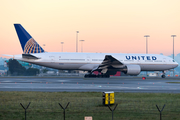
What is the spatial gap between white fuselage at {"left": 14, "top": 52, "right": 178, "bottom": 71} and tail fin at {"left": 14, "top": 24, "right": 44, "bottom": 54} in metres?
1.77

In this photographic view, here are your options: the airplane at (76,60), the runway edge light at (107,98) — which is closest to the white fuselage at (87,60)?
the airplane at (76,60)

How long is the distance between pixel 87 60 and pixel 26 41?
454 inches

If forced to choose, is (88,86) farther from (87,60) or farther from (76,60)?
(87,60)

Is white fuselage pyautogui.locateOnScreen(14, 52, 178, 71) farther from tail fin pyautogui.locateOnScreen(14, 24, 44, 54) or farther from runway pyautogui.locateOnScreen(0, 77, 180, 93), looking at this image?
runway pyautogui.locateOnScreen(0, 77, 180, 93)

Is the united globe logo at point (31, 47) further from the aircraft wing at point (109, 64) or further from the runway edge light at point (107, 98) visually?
the runway edge light at point (107, 98)

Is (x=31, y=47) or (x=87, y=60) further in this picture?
(x=87, y=60)

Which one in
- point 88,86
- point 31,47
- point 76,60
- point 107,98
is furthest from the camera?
point 31,47

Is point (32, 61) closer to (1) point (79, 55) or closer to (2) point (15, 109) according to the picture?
(1) point (79, 55)

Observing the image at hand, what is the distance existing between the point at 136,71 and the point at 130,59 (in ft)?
18.1

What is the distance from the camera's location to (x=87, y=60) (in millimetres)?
46688

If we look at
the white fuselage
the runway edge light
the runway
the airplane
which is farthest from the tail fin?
the runway edge light

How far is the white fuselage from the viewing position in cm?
4494

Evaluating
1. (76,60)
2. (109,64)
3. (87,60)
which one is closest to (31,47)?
(76,60)

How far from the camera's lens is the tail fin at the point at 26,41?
148 ft
